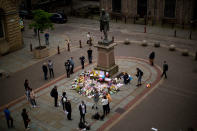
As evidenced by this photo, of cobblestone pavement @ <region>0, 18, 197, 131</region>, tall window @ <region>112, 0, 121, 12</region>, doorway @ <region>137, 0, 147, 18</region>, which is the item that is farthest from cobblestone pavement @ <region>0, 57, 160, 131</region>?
tall window @ <region>112, 0, 121, 12</region>

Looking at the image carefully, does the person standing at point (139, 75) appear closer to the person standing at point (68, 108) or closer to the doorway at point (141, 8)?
the person standing at point (68, 108)

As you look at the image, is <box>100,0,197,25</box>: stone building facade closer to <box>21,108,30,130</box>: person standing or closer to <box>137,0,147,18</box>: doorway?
<box>137,0,147,18</box>: doorway

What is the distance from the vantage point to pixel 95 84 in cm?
2153

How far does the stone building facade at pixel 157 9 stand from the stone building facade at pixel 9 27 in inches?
649

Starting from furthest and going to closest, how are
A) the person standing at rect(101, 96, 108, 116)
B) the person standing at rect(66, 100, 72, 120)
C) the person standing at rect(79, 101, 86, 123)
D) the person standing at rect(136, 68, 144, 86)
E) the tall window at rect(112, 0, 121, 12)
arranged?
1. the tall window at rect(112, 0, 121, 12)
2. the person standing at rect(136, 68, 144, 86)
3. the person standing at rect(101, 96, 108, 116)
4. the person standing at rect(66, 100, 72, 120)
5. the person standing at rect(79, 101, 86, 123)

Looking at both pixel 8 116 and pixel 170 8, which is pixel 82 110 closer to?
pixel 8 116

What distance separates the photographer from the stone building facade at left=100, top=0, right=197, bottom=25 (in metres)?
35.4

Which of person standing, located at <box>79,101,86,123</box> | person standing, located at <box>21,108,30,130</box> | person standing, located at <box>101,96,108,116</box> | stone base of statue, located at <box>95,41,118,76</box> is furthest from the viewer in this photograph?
stone base of statue, located at <box>95,41,118,76</box>

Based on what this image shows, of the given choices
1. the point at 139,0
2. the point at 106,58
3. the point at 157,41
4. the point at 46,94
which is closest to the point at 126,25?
the point at 139,0

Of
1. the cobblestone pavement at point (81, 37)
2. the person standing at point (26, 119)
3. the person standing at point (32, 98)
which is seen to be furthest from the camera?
the cobblestone pavement at point (81, 37)

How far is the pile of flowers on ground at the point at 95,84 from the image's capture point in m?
20.6

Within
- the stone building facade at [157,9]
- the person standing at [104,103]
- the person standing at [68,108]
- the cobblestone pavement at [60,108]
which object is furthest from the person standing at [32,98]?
the stone building facade at [157,9]

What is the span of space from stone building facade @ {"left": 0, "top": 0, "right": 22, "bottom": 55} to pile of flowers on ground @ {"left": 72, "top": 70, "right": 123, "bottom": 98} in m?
11.3

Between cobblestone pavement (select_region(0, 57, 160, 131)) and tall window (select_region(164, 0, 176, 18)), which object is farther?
tall window (select_region(164, 0, 176, 18))
